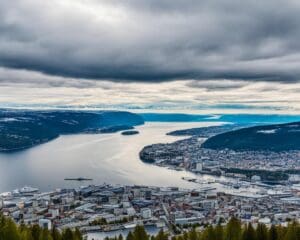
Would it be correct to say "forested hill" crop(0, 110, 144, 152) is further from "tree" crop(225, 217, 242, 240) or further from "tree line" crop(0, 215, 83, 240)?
"tree" crop(225, 217, 242, 240)

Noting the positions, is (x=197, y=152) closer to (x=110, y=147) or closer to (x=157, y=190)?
(x=110, y=147)

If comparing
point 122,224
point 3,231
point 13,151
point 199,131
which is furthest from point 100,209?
point 199,131

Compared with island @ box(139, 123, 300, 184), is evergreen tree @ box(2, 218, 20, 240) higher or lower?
higher

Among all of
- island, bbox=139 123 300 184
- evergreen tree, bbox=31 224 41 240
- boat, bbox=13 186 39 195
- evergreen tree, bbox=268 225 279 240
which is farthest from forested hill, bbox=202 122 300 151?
evergreen tree, bbox=31 224 41 240

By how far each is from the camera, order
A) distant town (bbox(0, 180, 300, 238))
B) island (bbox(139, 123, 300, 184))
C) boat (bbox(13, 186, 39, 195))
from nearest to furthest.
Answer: distant town (bbox(0, 180, 300, 238)), boat (bbox(13, 186, 39, 195)), island (bbox(139, 123, 300, 184))

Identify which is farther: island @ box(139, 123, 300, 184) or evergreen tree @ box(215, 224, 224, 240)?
island @ box(139, 123, 300, 184)

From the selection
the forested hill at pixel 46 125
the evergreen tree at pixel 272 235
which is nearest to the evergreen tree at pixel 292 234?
the evergreen tree at pixel 272 235
